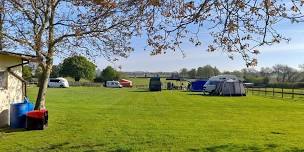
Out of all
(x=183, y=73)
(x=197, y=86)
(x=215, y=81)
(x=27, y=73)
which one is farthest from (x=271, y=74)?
(x=27, y=73)

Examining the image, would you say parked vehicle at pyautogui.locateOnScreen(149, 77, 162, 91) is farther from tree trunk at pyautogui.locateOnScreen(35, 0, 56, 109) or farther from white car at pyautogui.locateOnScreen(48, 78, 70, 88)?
tree trunk at pyautogui.locateOnScreen(35, 0, 56, 109)

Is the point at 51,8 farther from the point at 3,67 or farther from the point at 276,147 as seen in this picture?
the point at 276,147

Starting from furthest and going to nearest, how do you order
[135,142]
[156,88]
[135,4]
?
[156,88]
[135,142]
[135,4]

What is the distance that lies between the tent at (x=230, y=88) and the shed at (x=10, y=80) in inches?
1487

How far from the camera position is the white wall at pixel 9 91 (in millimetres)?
18856

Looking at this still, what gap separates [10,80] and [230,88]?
3969cm

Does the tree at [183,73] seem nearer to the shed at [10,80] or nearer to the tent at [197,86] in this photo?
the tent at [197,86]

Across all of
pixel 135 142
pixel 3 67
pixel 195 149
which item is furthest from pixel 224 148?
pixel 3 67

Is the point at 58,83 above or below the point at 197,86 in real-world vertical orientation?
above

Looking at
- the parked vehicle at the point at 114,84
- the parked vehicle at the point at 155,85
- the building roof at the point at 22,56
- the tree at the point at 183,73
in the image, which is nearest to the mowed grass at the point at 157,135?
the building roof at the point at 22,56

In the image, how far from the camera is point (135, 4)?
11445 mm

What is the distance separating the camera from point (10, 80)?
1978 cm

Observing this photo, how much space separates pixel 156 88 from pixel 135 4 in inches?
2514

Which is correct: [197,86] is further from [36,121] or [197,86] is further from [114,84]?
[36,121]
